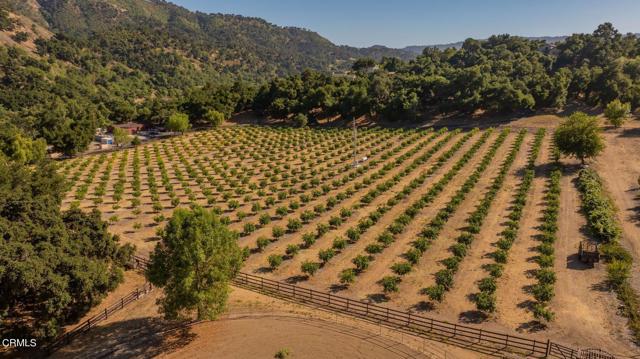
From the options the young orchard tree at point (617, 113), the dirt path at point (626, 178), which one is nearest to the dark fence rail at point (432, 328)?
the dirt path at point (626, 178)

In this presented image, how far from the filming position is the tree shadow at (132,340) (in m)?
25.5

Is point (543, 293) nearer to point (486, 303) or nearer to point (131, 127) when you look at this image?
point (486, 303)

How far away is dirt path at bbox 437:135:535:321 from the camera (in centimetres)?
2959

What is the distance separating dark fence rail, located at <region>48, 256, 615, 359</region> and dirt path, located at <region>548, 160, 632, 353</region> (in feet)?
5.49

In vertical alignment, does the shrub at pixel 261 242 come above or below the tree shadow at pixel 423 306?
above

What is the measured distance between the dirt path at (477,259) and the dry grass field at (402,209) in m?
0.14

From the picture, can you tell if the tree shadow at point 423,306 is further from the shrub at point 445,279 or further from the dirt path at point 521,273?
the dirt path at point 521,273

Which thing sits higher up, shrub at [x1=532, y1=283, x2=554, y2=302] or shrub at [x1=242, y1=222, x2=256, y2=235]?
shrub at [x1=242, y1=222, x2=256, y2=235]

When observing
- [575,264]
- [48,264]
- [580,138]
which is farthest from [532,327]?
[580,138]

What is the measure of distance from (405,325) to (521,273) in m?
13.0

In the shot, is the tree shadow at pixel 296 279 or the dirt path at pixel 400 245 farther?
the tree shadow at pixel 296 279

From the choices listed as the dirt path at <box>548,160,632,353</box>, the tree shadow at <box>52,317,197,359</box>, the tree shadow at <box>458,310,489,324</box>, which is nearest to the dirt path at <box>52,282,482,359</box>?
the tree shadow at <box>52,317,197,359</box>

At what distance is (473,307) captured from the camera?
29531mm

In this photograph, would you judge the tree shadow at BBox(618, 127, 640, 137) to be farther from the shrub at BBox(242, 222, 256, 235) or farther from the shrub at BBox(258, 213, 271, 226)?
the shrub at BBox(242, 222, 256, 235)
